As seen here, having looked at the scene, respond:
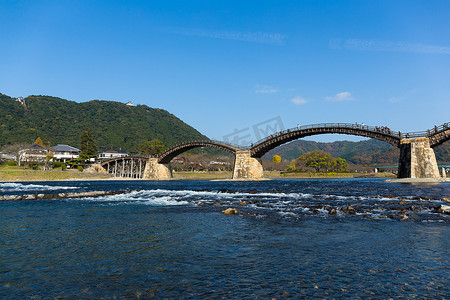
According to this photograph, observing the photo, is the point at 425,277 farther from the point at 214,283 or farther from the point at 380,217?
the point at 380,217

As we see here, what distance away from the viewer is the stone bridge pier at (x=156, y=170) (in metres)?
89.2

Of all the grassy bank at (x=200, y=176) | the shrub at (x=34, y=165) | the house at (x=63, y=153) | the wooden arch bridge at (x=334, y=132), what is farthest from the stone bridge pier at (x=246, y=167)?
the house at (x=63, y=153)

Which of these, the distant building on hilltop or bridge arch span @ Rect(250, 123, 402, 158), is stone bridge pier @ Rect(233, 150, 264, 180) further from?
the distant building on hilltop

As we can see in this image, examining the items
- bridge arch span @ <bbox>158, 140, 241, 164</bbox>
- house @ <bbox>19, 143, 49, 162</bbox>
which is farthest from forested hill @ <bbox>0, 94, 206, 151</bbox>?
bridge arch span @ <bbox>158, 140, 241, 164</bbox>

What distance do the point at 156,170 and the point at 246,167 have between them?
1241 inches

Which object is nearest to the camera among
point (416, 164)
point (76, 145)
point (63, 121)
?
point (416, 164)

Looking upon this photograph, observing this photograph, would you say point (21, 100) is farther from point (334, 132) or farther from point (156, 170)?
point (334, 132)

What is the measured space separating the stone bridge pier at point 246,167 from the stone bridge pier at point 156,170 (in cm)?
2675

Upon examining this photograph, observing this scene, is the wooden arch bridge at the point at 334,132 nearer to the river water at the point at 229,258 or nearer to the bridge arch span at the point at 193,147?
the bridge arch span at the point at 193,147

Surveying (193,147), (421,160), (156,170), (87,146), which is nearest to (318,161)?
(193,147)

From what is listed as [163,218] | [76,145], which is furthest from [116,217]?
[76,145]

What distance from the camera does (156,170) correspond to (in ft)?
293

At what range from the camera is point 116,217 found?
679 inches

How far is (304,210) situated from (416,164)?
3701cm
